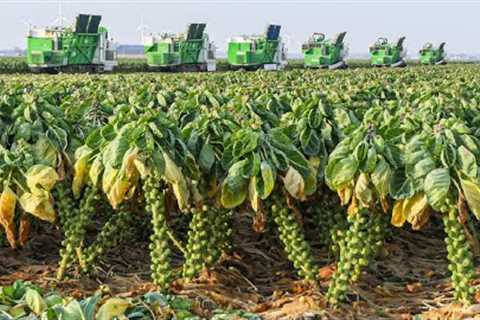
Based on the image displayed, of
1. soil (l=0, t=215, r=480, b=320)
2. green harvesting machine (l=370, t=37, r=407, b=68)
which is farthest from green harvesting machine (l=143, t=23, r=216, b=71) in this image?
soil (l=0, t=215, r=480, b=320)

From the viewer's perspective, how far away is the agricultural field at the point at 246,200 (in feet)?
A: 14.1

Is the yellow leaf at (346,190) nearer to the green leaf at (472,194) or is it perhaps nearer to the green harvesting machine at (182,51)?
the green leaf at (472,194)

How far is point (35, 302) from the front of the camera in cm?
317

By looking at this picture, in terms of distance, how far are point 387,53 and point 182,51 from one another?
15.1 m

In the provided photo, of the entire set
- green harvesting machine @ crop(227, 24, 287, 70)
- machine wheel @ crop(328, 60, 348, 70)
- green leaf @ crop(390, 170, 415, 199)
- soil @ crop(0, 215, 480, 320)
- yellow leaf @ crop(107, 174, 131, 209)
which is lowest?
machine wheel @ crop(328, 60, 348, 70)

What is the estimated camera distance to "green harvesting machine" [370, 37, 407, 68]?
44.2 meters

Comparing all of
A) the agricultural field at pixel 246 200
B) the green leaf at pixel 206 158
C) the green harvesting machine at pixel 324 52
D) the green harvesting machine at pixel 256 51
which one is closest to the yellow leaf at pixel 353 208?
the agricultural field at pixel 246 200

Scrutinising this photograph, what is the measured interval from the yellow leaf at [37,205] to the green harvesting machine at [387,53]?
133ft

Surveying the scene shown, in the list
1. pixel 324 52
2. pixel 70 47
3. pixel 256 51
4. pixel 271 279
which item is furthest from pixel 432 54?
pixel 271 279

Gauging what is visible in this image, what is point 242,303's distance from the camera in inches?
182

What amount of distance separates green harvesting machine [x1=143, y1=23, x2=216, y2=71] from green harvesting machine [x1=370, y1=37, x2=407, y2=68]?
1233cm

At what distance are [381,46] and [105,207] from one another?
41.0 metres

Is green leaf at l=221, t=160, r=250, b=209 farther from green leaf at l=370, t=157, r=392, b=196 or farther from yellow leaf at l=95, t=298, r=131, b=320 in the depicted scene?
yellow leaf at l=95, t=298, r=131, b=320

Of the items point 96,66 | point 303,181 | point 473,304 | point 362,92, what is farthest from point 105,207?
point 96,66
